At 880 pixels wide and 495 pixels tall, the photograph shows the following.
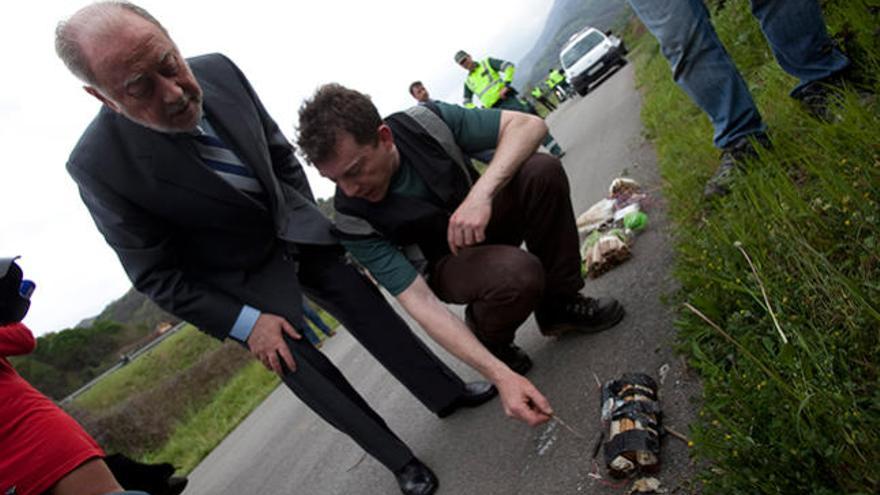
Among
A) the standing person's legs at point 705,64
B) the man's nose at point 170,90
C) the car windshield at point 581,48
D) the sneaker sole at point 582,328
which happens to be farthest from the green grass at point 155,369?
the standing person's legs at point 705,64

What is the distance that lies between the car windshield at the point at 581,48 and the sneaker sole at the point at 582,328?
57.6ft

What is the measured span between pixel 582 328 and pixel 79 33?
8.02ft

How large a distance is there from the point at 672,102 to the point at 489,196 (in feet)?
12.8

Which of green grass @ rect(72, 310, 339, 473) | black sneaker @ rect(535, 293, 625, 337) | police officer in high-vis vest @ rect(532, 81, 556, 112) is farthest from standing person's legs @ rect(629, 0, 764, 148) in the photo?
police officer in high-vis vest @ rect(532, 81, 556, 112)

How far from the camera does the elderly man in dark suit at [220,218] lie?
2068 mm

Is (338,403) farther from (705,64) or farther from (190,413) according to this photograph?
(190,413)

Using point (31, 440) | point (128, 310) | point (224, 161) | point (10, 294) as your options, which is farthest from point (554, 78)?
point (128, 310)

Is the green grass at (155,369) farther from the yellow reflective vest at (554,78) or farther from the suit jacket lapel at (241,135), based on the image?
the yellow reflective vest at (554,78)

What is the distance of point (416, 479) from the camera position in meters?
2.37

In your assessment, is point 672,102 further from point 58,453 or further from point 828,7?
point 58,453

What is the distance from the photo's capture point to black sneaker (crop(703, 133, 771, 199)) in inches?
92.5

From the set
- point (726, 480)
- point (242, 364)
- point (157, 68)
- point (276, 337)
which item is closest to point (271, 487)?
point (276, 337)

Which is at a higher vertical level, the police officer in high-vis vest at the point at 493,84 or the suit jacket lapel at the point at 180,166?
the suit jacket lapel at the point at 180,166

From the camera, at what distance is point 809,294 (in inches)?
59.9
